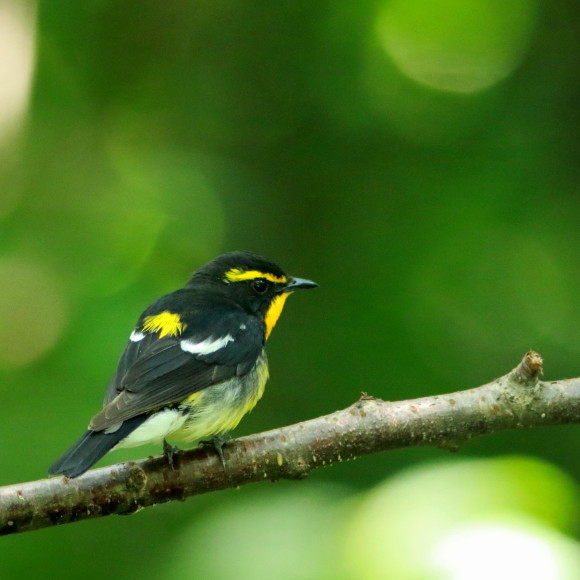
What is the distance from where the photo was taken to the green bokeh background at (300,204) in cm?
365

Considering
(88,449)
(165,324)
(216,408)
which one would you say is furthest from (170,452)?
(165,324)

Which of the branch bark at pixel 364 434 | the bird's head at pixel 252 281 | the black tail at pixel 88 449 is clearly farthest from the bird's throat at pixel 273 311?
the branch bark at pixel 364 434

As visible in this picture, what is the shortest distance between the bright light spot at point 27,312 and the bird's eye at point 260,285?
995 millimetres

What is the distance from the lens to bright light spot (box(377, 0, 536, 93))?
187 inches

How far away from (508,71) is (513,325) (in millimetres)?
1487

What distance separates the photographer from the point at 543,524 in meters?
2.35

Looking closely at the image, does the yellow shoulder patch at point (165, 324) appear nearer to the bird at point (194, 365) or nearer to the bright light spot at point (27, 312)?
the bird at point (194, 365)

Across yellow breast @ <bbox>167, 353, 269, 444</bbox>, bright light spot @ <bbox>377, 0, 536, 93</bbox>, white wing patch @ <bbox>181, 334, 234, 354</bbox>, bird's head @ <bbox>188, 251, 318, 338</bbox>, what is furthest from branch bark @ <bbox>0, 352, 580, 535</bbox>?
bright light spot @ <bbox>377, 0, 536, 93</bbox>

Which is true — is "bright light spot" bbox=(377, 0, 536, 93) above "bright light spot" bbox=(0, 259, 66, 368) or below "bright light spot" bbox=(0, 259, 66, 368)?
above

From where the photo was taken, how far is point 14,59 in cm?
445

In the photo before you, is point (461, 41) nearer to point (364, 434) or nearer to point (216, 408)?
point (216, 408)

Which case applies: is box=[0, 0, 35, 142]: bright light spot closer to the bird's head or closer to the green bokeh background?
the green bokeh background

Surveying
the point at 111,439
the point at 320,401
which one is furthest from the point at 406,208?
the point at 111,439

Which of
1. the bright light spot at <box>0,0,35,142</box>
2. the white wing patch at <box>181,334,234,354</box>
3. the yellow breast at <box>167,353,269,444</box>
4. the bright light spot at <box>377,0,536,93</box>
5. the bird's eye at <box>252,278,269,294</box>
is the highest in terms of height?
the bright light spot at <box>377,0,536,93</box>
